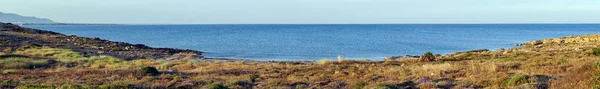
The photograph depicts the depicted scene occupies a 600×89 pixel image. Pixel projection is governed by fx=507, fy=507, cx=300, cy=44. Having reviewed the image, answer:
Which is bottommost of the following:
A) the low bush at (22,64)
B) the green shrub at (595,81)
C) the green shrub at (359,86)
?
the low bush at (22,64)

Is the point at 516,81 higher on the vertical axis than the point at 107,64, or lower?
higher

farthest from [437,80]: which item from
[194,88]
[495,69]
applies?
[194,88]

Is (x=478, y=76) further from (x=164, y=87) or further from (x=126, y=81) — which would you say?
(x=126, y=81)

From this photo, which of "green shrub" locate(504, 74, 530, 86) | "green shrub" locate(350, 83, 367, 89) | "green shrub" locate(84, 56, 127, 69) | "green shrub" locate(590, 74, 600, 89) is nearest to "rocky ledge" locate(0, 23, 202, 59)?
"green shrub" locate(84, 56, 127, 69)

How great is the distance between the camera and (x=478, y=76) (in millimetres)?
17312

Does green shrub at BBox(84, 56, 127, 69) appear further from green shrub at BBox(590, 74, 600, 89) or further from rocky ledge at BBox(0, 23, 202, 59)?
green shrub at BBox(590, 74, 600, 89)

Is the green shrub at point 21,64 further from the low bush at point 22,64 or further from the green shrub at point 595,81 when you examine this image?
the green shrub at point 595,81

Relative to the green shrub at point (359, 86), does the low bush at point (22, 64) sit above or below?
below

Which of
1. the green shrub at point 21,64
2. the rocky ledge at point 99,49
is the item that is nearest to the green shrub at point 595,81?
the green shrub at point 21,64

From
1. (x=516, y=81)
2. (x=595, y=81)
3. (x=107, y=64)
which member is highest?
(x=595, y=81)

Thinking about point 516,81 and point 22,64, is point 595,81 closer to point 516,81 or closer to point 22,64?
point 516,81

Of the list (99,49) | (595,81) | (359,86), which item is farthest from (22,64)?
(99,49)

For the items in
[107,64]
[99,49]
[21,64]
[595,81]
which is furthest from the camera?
[99,49]

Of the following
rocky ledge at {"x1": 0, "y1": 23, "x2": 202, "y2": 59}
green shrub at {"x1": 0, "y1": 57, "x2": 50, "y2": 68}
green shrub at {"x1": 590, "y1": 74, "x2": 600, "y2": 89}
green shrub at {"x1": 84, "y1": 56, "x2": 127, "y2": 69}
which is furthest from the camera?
rocky ledge at {"x1": 0, "y1": 23, "x2": 202, "y2": 59}
